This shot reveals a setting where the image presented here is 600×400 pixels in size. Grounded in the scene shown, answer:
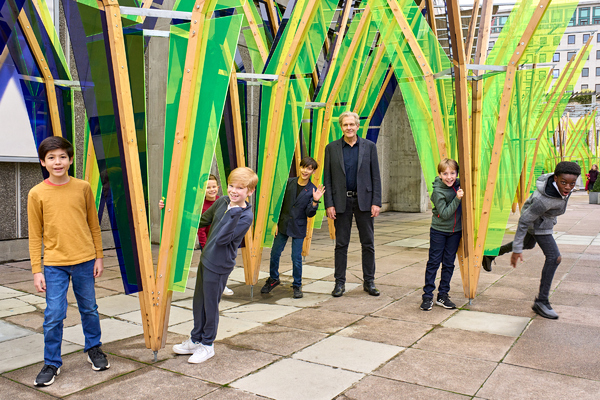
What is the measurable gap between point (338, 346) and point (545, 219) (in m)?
2.28

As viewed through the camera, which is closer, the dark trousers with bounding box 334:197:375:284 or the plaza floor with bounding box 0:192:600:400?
the plaza floor with bounding box 0:192:600:400

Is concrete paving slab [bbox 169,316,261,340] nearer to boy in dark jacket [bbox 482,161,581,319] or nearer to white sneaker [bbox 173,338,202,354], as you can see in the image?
white sneaker [bbox 173,338,202,354]

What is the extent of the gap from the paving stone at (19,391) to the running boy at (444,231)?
11.1 feet

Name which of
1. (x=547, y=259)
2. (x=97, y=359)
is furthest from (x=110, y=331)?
(x=547, y=259)

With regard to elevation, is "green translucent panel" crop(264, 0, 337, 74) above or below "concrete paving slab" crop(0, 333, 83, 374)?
above

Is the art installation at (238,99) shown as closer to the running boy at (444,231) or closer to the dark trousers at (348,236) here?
the running boy at (444,231)

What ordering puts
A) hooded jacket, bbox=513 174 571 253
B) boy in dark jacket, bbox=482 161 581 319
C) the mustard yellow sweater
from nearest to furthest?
the mustard yellow sweater
boy in dark jacket, bbox=482 161 581 319
hooded jacket, bbox=513 174 571 253

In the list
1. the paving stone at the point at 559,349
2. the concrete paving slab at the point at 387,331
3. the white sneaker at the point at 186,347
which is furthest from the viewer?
the concrete paving slab at the point at 387,331

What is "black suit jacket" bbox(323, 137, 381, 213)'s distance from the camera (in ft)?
18.7

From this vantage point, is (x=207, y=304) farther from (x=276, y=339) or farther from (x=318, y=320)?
(x=318, y=320)

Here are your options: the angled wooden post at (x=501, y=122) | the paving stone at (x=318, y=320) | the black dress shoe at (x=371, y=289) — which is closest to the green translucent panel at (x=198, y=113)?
the paving stone at (x=318, y=320)

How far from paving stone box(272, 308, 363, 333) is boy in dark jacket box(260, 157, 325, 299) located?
69 centimetres

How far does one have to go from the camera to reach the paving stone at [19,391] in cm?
309

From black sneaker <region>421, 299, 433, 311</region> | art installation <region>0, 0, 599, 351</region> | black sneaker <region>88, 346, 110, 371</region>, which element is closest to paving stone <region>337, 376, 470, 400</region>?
art installation <region>0, 0, 599, 351</region>
